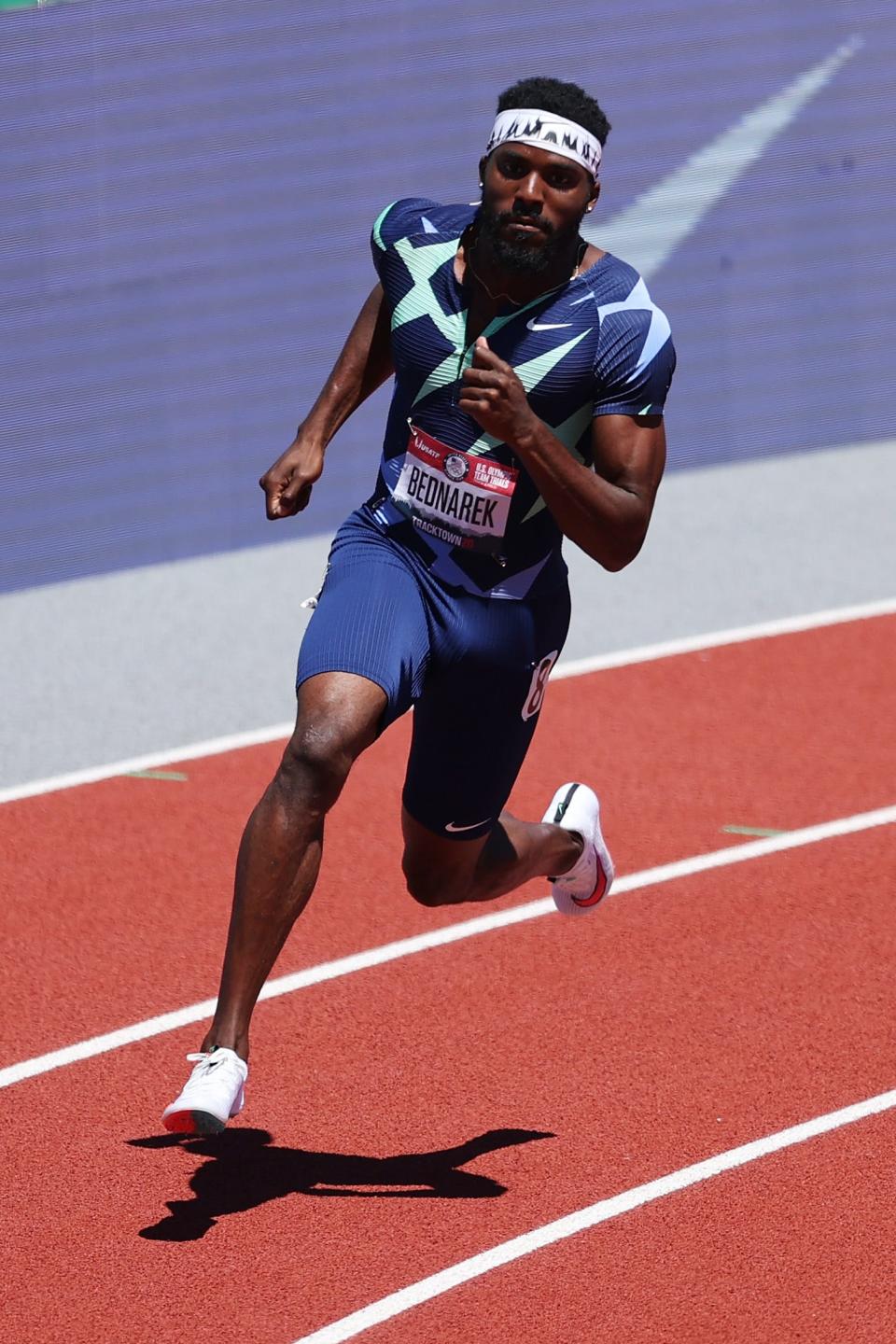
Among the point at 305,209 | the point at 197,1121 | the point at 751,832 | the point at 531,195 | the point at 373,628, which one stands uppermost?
the point at 531,195

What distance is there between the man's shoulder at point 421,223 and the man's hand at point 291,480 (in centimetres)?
60

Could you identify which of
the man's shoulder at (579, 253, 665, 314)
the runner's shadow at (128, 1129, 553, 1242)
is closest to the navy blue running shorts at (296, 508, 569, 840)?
the man's shoulder at (579, 253, 665, 314)

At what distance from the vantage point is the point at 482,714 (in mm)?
5480

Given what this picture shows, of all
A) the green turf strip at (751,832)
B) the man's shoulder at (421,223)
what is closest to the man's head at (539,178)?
the man's shoulder at (421,223)

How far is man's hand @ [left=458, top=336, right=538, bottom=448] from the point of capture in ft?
15.4

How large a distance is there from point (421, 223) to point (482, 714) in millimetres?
1274

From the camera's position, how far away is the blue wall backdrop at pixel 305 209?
37.1 ft

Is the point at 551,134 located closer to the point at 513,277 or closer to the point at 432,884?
the point at 513,277

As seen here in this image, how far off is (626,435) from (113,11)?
23.0 ft

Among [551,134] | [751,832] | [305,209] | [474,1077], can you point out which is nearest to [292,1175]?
[474,1077]

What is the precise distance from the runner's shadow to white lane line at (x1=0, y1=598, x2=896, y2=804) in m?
3.15

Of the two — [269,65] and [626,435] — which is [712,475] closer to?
[269,65]

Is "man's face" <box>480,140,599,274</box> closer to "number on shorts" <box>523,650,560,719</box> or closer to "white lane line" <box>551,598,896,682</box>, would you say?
"number on shorts" <box>523,650,560,719</box>

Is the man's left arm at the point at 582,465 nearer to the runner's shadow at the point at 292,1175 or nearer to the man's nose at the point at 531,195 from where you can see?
the man's nose at the point at 531,195
